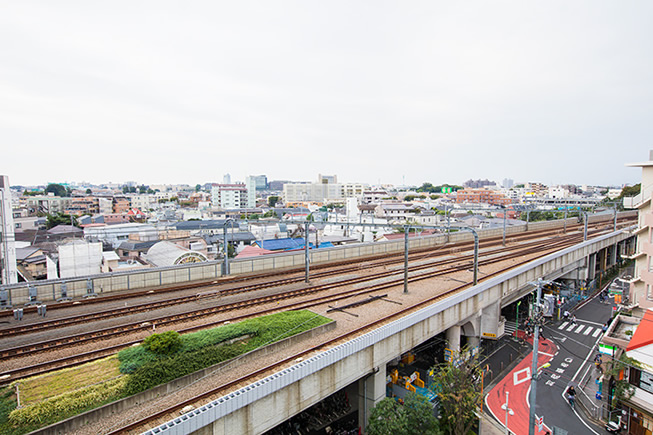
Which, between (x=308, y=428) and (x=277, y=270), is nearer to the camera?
(x=308, y=428)

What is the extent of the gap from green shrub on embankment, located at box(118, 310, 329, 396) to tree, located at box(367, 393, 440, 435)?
3.76 metres

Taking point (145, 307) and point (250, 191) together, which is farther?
point (250, 191)

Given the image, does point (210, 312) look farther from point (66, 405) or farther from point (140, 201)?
point (140, 201)

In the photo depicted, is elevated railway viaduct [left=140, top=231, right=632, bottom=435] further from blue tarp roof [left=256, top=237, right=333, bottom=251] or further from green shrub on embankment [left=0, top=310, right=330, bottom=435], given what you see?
blue tarp roof [left=256, top=237, right=333, bottom=251]

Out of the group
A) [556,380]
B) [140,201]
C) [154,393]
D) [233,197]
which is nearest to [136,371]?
[154,393]

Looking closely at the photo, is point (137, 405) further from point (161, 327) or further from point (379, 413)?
point (379, 413)

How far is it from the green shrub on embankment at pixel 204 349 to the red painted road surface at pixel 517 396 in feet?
33.6

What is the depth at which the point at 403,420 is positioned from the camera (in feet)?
36.2

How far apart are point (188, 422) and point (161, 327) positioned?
6.85 metres

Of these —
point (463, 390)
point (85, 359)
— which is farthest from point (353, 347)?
point (85, 359)

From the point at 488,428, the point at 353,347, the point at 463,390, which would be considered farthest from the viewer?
the point at 488,428

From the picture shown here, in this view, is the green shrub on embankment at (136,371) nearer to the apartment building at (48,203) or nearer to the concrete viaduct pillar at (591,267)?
the concrete viaduct pillar at (591,267)

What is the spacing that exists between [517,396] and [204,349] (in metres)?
16.3

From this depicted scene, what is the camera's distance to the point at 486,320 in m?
22.2
